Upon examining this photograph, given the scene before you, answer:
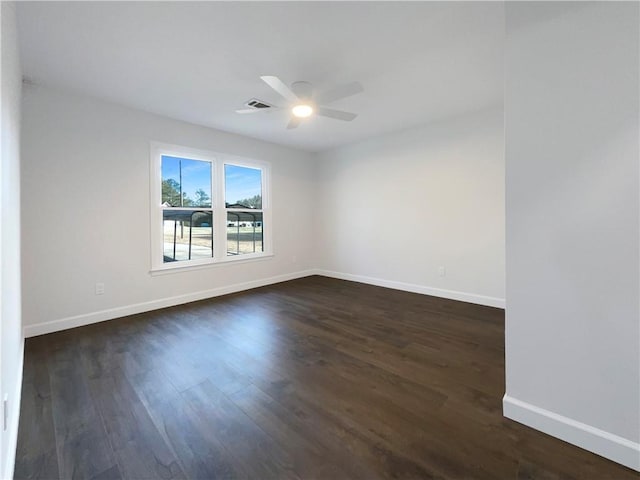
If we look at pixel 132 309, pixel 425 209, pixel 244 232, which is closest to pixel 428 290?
pixel 425 209

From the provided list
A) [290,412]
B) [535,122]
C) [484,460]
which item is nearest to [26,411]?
[290,412]

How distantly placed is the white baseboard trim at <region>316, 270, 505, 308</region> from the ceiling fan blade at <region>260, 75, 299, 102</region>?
10.9ft

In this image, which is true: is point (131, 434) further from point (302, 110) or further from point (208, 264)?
point (208, 264)

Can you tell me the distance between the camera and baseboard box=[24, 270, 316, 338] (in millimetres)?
2930

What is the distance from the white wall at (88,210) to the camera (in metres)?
2.88

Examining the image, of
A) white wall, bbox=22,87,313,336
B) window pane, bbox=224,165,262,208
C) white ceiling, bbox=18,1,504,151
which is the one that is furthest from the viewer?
window pane, bbox=224,165,262,208

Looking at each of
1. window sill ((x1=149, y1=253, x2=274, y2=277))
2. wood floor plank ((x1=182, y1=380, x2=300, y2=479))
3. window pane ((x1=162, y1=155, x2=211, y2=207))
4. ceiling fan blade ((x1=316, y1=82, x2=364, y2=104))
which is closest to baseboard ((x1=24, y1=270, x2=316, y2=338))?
window sill ((x1=149, y1=253, x2=274, y2=277))

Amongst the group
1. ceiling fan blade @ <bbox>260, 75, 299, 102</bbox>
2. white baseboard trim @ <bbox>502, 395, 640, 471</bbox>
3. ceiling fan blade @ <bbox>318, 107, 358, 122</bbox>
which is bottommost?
white baseboard trim @ <bbox>502, 395, 640, 471</bbox>

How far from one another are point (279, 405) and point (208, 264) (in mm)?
3002

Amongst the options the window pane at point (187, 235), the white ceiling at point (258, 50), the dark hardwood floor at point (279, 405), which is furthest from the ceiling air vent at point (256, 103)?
the dark hardwood floor at point (279, 405)

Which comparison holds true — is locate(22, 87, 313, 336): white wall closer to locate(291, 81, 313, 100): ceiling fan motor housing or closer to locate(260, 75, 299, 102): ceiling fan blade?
locate(291, 81, 313, 100): ceiling fan motor housing

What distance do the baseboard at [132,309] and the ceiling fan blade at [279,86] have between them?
10.1ft

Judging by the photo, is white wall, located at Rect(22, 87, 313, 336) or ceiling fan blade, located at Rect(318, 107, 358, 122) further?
white wall, located at Rect(22, 87, 313, 336)

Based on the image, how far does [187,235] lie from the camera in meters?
4.16
